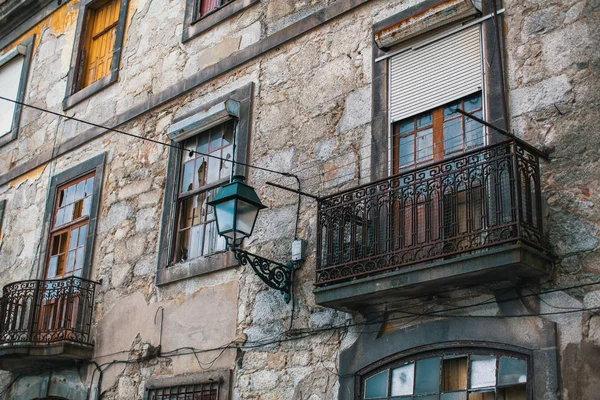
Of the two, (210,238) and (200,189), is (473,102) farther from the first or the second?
(200,189)

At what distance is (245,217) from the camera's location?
769 cm

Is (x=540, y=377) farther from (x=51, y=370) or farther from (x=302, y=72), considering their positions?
(x=51, y=370)

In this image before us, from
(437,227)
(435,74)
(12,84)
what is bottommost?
(437,227)

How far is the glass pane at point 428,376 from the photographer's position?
22.1ft

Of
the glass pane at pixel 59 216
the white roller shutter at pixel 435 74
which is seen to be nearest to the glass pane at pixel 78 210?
the glass pane at pixel 59 216

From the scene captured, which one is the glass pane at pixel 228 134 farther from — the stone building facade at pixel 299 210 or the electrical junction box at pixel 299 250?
the electrical junction box at pixel 299 250

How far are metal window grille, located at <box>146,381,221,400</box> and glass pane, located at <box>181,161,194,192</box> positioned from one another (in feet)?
7.24

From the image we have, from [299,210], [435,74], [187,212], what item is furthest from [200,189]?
[435,74]

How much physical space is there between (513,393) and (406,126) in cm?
266

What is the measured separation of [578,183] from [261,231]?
10.9 feet

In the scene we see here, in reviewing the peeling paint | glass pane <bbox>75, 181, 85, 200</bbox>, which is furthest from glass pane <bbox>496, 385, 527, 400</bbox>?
the peeling paint

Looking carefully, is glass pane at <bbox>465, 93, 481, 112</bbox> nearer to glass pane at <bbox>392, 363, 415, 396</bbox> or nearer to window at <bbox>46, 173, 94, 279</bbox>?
glass pane at <bbox>392, 363, 415, 396</bbox>

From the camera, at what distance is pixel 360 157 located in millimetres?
8023

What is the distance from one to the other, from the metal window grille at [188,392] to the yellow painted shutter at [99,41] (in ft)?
15.6
